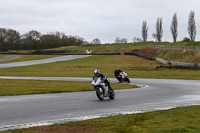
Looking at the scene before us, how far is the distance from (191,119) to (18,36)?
5843 inches

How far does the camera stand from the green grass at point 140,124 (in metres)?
8.34

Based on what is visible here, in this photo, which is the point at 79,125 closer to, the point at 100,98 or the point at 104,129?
Result: the point at 104,129

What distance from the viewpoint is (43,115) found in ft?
36.4

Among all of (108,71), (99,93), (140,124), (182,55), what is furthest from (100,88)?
(182,55)

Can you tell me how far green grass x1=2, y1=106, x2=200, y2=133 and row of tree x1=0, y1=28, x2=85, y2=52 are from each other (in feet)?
446

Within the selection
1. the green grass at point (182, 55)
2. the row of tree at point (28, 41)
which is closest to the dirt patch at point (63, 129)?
the green grass at point (182, 55)

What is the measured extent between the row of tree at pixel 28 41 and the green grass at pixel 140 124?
446 ft

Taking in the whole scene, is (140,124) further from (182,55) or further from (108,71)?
(182,55)

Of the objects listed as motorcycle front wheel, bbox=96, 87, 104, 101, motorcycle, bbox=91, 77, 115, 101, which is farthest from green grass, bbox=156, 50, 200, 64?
motorcycle front wheel, bbox=96, 87, 104, 101

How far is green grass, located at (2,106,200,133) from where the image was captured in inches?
328

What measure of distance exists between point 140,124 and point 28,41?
145 meters

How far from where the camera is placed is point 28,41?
496 feet

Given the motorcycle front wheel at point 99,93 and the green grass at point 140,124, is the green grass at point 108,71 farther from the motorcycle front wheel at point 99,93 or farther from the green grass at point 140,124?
the green grass at point 140,124

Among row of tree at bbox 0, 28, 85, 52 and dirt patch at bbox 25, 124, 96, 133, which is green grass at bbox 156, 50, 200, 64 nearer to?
dirt patch at bbox 25, 124, 96, 133
